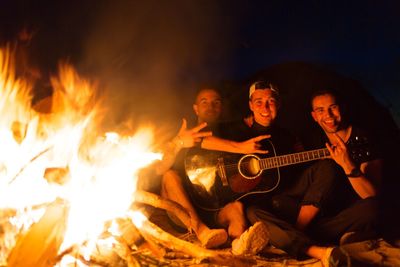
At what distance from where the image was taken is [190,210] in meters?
3.68

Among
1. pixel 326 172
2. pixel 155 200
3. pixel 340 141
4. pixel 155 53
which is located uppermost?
pixel 155 53

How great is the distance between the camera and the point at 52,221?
8.88 feet

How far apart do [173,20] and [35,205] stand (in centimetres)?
347

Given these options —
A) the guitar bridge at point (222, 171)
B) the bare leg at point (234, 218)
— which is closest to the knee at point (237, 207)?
the bare leg at point (234, 218)

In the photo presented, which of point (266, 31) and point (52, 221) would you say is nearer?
point (52, 221)

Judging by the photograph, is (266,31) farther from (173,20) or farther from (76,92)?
(76,92)

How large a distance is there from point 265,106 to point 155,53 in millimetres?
2252

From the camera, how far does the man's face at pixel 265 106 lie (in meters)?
3.92

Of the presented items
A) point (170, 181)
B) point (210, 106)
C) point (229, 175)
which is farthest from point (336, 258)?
point (210, 106)

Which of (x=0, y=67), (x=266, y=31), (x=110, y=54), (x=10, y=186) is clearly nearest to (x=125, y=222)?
(x=10, y=186)

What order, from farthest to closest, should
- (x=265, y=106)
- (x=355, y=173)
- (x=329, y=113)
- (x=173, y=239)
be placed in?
1. (x=265, y=106)
2. (x=329, y=113)
3. (x=355, y=173)
4. (x=173, y=239)

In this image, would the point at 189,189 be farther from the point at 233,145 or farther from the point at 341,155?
the point at 341,155

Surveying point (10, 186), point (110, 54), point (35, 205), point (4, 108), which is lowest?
point (35, 205)

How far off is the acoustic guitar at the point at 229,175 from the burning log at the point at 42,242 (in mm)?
1644
